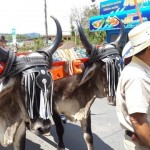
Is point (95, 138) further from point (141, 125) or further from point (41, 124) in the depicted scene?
point (141, 125)

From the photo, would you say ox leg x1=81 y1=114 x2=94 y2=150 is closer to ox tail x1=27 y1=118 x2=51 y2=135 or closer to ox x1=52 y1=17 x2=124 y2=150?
ox x1=52 y1=17 x2=124 y2=150

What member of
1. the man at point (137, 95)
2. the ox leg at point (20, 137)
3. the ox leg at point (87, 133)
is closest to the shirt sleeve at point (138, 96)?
the man at point (137, 95)

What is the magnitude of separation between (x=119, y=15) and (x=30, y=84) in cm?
708

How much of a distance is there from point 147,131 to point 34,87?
4.85 ft

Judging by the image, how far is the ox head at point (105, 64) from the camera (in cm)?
374

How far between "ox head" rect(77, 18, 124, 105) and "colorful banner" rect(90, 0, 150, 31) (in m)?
3.97

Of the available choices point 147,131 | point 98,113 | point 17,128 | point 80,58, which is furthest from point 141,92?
point 98,113

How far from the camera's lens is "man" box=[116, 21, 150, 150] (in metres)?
1.71

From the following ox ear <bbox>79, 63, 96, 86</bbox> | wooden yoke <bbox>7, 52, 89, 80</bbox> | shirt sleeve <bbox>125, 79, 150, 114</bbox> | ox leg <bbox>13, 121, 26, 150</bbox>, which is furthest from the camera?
ox ear <bbox>79, 63, 96, 86</bbox>

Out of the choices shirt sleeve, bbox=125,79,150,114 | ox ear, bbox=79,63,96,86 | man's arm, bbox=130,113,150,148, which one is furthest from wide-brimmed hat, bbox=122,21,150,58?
ox ear, bbox=79,63,96,86

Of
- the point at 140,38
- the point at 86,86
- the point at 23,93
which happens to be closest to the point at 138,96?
the point at 140,38

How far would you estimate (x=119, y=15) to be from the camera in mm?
9523

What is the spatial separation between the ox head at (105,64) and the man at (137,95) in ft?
5.77

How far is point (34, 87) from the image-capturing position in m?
2.96
